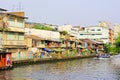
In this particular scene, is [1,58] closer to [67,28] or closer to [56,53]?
[56,53]

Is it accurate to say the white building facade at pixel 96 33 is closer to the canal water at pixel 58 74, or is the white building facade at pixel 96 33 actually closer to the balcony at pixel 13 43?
the balcony at pixel 13 43

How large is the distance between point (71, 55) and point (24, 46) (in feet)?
114

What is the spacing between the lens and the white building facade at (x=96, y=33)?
152 meters

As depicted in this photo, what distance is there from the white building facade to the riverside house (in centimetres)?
8323

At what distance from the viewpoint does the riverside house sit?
61.9 meters

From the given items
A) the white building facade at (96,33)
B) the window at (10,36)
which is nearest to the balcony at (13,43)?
the window at (10,36)

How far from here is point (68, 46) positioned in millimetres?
105625

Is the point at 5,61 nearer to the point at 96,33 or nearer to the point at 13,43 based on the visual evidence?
the point at 13,43

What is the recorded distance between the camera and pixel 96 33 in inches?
6043

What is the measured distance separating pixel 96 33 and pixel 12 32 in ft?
303

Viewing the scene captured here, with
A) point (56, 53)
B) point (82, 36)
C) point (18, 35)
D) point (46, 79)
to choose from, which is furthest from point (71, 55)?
point (46, 79)

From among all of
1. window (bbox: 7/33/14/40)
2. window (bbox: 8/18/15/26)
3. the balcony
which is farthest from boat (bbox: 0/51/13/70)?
window (bbox: 8/18/15/26)

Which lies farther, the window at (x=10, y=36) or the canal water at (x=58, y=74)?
the window at (x=10, y=36)

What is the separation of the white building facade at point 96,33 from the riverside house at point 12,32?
83.2m
